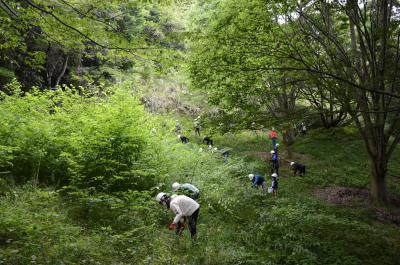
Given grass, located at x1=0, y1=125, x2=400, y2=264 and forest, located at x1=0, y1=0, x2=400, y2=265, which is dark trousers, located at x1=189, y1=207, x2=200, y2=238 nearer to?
forest, located at x1=0, y1=0, x2=400, y2=265

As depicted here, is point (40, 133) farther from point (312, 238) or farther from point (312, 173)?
point (312, 173)

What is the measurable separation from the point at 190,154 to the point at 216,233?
6.34 metres

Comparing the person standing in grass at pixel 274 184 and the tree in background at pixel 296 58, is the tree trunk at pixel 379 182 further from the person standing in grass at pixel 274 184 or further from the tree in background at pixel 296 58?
the person standing in grass at pixel 274 184

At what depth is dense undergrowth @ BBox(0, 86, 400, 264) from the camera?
696 cm

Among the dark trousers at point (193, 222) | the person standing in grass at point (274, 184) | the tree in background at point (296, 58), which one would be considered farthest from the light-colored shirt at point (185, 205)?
the person standing in grass at point (274, 184)

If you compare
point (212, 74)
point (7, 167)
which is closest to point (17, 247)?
point (7, 167)

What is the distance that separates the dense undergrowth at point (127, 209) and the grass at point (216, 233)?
30 mm

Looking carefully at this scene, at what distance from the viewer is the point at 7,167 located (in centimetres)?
1035

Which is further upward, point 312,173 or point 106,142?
point 106,142

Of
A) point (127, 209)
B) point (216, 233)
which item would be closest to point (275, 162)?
point (216, 233)

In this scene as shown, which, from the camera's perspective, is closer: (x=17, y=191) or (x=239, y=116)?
(x=17, y=191)

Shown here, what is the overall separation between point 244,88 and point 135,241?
6099 millimetres

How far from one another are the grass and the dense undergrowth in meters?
0.03

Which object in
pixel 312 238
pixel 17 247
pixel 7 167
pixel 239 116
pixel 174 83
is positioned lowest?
pixel 312 238
